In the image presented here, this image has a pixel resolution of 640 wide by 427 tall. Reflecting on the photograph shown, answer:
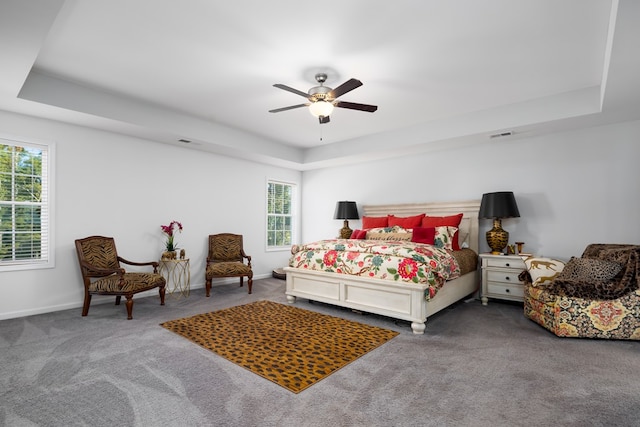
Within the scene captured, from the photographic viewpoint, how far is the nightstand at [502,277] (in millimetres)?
4305

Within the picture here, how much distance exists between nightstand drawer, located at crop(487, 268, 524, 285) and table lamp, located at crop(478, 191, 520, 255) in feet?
1.00

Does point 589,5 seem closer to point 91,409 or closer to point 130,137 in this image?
point 91,409

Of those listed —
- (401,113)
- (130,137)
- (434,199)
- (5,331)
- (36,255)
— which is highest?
(401,113)

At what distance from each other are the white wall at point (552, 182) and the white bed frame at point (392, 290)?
0.22m

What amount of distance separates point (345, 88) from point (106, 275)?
11.9 ft

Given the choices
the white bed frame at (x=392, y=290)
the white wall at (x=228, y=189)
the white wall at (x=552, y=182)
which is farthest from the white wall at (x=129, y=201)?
the white wall at (x=552, y=182)

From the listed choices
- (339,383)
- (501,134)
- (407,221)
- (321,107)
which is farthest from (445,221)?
(339,383)

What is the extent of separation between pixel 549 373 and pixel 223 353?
8.52 feet

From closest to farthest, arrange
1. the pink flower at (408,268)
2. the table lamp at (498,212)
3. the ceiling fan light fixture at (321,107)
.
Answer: the ceiling fan light fixture at (321,107), the pink flower at (408,268), the table lamp at (498,212)

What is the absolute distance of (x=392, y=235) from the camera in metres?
4.89

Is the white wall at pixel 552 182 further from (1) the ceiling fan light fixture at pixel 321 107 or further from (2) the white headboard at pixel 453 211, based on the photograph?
(1) the ceiling fan light fixture at pixel 321 107

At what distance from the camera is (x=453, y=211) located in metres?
5.27

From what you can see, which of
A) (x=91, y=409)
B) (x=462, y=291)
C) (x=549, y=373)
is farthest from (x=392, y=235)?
(x=91, y=409)

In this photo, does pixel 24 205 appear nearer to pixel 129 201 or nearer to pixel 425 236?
pixel 129 201
